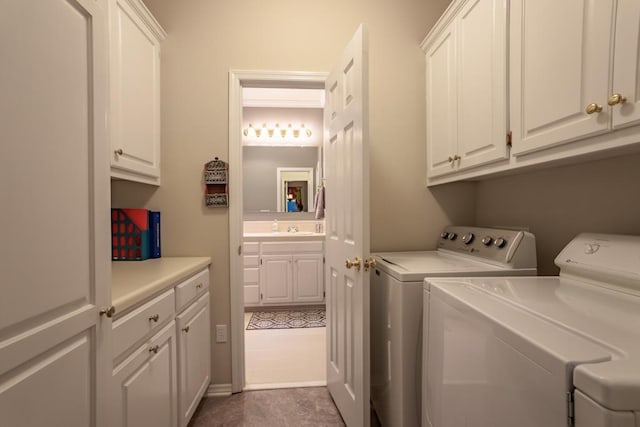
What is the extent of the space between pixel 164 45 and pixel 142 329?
1781 mm

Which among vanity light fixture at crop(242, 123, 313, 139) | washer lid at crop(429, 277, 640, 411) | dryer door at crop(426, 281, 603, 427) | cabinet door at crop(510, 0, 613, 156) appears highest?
vanity light fixture at crop(242, 123, 313, 139)

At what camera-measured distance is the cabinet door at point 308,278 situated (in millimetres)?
3457

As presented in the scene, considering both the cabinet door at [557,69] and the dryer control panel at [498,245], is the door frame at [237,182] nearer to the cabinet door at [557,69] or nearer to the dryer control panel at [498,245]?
the cabinet door at [557,69]

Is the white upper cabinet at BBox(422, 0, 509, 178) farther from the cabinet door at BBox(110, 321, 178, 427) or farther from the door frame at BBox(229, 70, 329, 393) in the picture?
the cabinet door at BBox(110, 321, 178, 427)

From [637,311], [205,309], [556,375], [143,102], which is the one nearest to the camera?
[556,375]

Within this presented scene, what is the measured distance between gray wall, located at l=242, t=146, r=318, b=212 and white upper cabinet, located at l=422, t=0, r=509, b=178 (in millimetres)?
2184

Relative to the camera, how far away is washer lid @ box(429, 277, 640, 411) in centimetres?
48

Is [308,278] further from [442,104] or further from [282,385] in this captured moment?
[442,104]

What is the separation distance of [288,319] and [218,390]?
1381mm

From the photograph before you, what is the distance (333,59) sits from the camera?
2.04 m

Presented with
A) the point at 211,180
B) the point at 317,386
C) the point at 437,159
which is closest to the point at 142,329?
the point at 211,180

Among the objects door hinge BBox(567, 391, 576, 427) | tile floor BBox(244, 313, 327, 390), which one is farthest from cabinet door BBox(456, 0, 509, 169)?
tile floor BBox(244, 313, 327, 390)

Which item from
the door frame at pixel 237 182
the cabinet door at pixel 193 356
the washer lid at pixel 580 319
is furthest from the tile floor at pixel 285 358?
the washer lid at pixel 580 319

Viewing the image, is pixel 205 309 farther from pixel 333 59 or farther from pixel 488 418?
pixel 333 59
